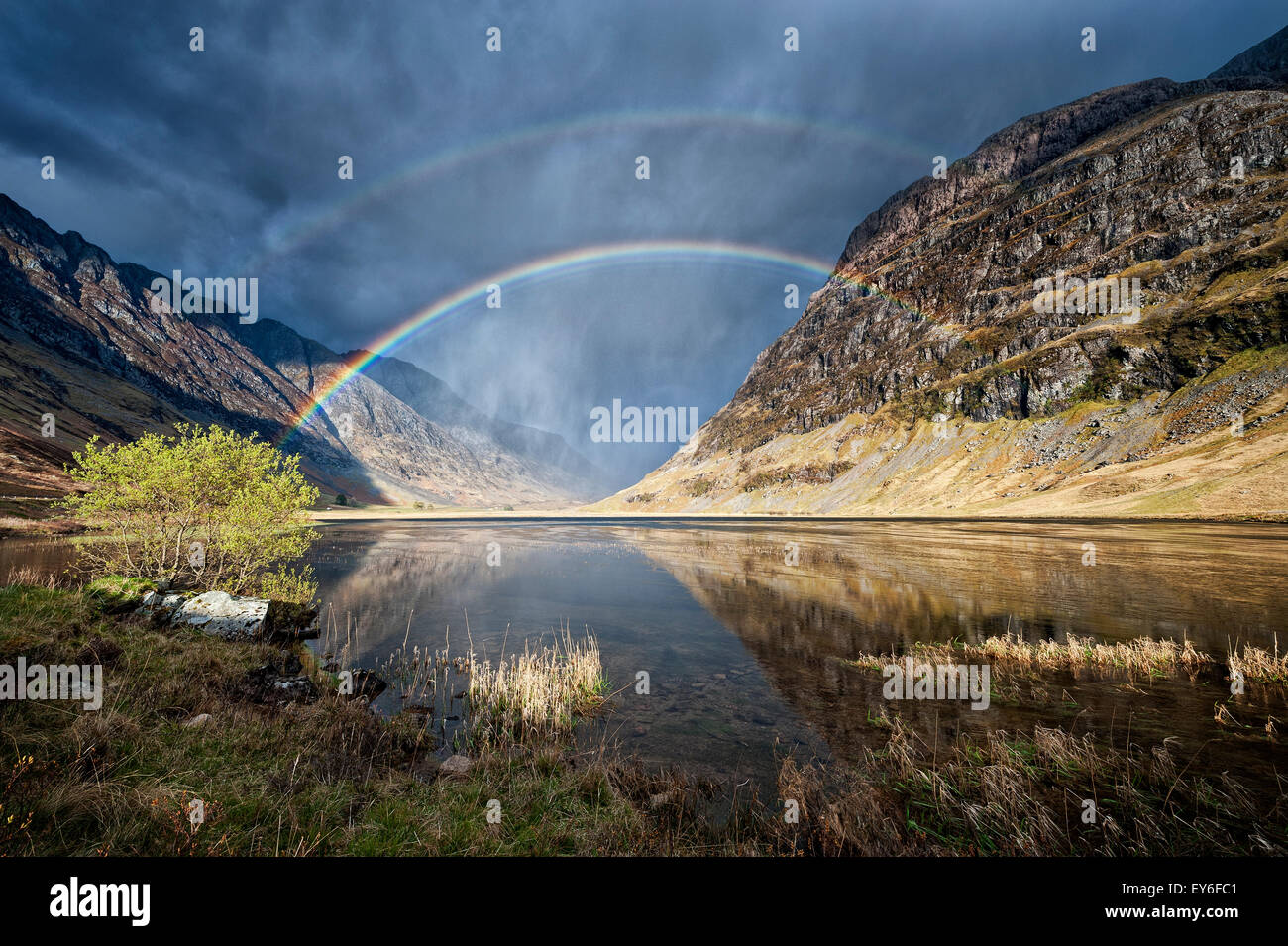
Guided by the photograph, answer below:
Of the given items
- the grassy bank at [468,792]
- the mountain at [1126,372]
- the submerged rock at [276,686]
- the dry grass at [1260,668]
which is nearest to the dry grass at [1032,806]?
the grassy bank at [468,792]

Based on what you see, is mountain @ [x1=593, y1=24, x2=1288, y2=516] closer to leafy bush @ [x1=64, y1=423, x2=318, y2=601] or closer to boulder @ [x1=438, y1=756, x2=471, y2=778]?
boulder @ [x1=438, y1=756, x2=471, y2=778]

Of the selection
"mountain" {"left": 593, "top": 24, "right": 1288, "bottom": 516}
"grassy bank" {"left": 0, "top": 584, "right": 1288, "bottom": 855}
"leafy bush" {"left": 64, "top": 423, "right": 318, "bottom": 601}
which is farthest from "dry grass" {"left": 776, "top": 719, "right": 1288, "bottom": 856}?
"mountain" {"left": 593, "top": 24, "right": 1288, "bottom": 516}

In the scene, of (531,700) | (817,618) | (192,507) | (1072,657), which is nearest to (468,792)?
(531,700)

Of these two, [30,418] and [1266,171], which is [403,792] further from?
[1266,171]

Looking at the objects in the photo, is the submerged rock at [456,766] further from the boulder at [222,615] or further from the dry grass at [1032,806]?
the boulder at [222,615]

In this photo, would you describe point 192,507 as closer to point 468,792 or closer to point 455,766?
point 455,766

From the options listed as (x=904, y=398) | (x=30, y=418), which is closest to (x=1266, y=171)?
(x=904, y=398)
